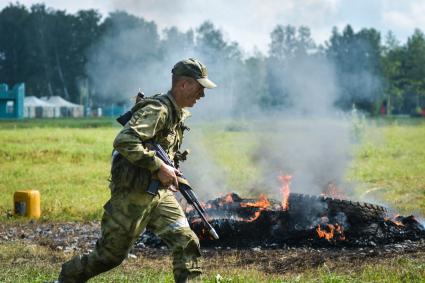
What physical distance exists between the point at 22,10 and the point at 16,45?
12.5 feet

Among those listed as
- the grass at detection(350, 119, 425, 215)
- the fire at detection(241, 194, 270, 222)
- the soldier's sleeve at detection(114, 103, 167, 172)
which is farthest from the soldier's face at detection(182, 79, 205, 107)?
the grass at detection(350, 119, 425, 215)

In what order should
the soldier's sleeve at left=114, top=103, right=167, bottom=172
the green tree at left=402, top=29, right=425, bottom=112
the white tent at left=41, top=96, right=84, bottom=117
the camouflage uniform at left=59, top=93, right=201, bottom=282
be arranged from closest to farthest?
the soldier's sleeve at left=114, top=103, right=167, bottom=172
the camouflage uniform at left=59, top=93, right=201, bottom=282
the green tree at left=402, top=29, right=425, bottom=112
the white tent at left=41, top=96, right=84, bottom=117

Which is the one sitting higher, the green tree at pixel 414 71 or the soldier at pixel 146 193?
the green tree at pixel 414 71

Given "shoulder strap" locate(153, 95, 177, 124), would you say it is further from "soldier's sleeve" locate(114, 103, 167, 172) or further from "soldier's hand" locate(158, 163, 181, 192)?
"soldier's hand" locate(158, 163, 181, 192)

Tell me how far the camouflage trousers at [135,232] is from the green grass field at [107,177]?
0.87 meters

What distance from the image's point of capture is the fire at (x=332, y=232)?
334 inches

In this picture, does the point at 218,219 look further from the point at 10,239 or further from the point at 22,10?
the point at 22,10

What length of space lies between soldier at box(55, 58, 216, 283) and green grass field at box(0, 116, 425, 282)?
918 mm

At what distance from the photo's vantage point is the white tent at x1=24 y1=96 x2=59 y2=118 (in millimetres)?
64625

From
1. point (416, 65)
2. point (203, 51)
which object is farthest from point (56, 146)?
point (416, 65)

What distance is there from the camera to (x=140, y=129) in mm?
5012

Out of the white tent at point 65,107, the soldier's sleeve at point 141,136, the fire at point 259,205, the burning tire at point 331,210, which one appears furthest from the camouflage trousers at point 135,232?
the white tent at point 65,107

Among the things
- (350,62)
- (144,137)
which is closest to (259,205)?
(144,137)

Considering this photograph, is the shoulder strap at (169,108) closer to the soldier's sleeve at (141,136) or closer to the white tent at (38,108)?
the soldier's sleeve at (141,136)
